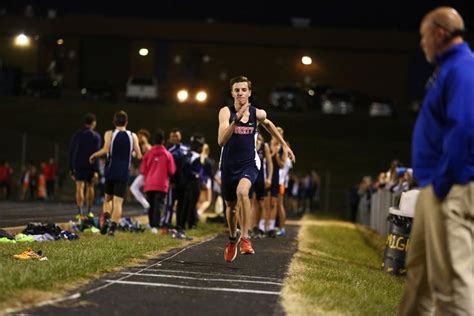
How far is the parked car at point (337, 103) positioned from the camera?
64.3 metres

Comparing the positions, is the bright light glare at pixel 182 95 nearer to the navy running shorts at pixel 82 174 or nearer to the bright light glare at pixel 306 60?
the bright light glare at pixel 306 60

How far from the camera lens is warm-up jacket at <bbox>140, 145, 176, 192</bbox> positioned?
19.1 m

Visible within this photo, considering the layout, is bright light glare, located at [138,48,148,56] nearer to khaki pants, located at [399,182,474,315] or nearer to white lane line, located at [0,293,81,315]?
white lane line, located at [0,293,81,315]

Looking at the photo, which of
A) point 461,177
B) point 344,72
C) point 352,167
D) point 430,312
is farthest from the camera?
point 344,72

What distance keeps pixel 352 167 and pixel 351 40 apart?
2704 cm

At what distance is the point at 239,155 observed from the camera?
12758 millimetres

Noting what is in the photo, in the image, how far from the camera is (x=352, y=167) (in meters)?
51.1

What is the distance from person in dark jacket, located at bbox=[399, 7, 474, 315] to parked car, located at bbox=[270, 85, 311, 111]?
56945 mm

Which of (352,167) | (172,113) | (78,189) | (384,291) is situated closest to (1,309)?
(384,291)

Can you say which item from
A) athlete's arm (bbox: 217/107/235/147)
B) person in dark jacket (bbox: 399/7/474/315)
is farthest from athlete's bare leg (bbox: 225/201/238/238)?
person in dark jacket (bbox: 399/7/474/315)

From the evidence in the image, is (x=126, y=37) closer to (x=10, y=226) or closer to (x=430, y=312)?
(x=10, y=226)

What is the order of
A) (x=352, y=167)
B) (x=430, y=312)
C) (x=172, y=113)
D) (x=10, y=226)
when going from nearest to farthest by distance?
1. (x=430, y=312)
2. (x=10, y=226)
3. (x=352, y=167)
4. (x=172, y=113)

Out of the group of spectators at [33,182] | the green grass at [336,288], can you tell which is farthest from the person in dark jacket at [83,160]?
the group of spectators at [33,182]

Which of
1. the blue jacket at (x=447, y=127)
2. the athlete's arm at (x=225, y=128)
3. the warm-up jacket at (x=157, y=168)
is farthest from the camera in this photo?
the warm-up jacket at (x=157, y=168)
